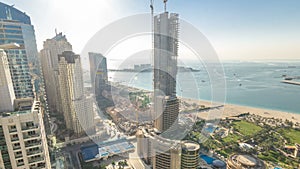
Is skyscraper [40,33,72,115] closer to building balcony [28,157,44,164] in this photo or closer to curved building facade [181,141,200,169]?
building balcony [28,157,44,164]

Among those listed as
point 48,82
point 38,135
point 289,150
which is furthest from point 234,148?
point 48,82

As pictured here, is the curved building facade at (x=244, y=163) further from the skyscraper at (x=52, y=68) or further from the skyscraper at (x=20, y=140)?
the skyscraper at (x=52, y=68)

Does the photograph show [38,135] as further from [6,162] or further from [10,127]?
[6,162]

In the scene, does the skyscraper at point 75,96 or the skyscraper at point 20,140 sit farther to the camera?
the skyscraper at point 75,96

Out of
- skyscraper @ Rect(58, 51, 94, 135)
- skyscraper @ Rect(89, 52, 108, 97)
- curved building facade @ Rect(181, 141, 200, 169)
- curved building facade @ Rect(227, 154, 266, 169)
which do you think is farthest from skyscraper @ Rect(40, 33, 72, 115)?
curved building facade @ Rect(227, 154, 266, 169)

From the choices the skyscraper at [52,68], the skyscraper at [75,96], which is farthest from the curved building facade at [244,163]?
the skyscraper at [52,68]

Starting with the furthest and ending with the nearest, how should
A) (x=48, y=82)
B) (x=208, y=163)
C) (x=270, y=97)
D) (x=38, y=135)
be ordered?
(x=270, y=97) → (x=48, y=82) → (x=208, y=163) → (x=38, y=135)
